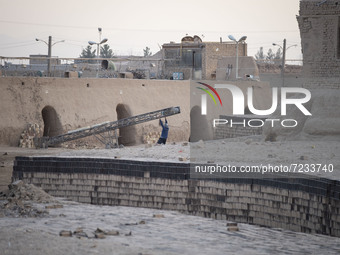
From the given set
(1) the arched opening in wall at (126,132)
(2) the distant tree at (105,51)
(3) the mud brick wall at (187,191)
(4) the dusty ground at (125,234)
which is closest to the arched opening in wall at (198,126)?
(1) the arched opening in wall at (126,132)

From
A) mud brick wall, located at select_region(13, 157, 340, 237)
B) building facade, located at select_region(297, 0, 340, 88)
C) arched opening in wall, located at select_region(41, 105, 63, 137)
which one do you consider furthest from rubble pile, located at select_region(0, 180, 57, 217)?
arched opening in wall, located at select_region(41, 105, 63, 137)

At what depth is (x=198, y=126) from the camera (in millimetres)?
38062

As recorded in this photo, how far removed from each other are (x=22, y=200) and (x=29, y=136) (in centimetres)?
1261

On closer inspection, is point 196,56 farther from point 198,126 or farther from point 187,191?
point 187,191

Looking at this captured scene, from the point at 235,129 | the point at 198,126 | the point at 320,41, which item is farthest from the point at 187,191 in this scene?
the point at 198,126

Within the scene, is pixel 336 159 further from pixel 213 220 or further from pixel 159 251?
pixel 159 251

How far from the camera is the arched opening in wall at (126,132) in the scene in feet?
111

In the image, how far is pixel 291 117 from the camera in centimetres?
2216

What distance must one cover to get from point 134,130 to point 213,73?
14285 millimetres

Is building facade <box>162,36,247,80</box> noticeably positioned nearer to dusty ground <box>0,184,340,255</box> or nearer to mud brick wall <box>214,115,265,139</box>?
mud brick wall <box>214,115,265,139</box>

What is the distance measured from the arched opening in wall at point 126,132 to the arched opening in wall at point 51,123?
3.38m

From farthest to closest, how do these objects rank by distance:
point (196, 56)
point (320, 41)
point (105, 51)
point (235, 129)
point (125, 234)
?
1. point (105, 51)
2. point (196, 56)
3. point (235, 129)
4. point (320, 41)
5. point (125, 234)

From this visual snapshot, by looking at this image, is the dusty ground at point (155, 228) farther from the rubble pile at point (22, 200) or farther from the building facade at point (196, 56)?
the building facade at point (196, 56)

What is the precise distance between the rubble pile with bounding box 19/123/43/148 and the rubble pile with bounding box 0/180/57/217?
449 inches
